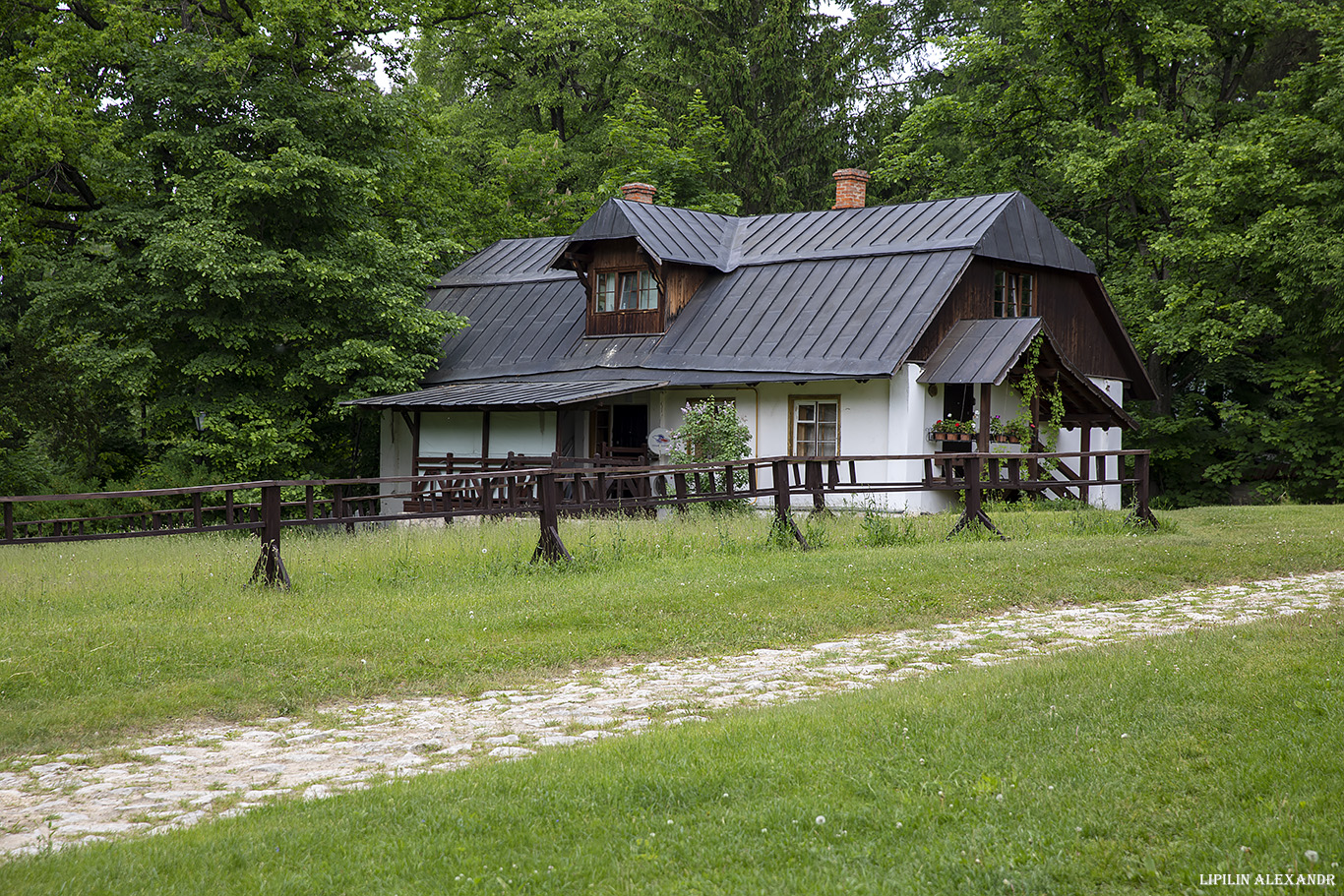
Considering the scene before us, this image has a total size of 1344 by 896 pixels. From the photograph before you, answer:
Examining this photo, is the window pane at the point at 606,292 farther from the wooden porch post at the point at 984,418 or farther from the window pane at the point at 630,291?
the wooden porch post at the point at 984,418

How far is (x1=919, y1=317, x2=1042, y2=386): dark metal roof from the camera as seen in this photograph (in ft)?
74.3

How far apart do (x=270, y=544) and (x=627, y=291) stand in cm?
1692

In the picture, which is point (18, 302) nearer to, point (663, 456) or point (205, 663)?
point (663, 456)

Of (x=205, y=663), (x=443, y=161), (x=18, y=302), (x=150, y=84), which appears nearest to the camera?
(x=205, y=663)

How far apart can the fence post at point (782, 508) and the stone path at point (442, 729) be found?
418 centimetres

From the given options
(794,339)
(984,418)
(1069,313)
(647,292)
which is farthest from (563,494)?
(1069,313)

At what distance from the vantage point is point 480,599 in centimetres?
1090

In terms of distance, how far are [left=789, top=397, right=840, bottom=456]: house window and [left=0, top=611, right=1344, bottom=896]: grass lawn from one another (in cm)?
1777

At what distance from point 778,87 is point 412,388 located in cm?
1831

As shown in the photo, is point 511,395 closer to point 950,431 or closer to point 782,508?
point 950,431

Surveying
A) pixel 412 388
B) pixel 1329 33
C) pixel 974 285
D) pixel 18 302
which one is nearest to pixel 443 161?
pixel 412 388

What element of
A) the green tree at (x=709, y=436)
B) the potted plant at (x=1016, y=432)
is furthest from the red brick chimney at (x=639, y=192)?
the potted plant at (x=1016, y=432)

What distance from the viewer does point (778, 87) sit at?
39.5m

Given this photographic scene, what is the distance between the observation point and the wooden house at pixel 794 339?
23656mm
